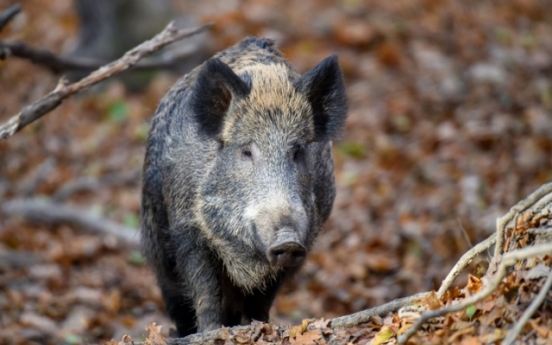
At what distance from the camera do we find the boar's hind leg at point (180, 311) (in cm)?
567

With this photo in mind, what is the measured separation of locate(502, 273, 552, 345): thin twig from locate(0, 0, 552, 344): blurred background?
2516 mm

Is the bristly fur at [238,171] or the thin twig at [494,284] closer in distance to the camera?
the thin twig at [494,284]

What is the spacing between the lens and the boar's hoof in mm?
3969

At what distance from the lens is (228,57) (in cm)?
571

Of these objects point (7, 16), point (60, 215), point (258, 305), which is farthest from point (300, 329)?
point (60, 215)

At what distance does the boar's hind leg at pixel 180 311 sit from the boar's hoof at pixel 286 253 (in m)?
1.81

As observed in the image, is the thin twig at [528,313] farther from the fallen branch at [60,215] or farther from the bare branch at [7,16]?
the fallen branch at [60,215]

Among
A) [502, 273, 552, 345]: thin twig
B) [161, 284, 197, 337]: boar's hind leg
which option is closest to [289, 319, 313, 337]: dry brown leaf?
[502, 273, 552, 345]: thin twig

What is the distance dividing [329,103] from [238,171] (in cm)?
88

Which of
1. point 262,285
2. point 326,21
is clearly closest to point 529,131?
point 326,21

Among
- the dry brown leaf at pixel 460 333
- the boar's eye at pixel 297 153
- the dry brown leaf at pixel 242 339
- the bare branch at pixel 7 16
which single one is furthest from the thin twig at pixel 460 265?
the bare branch at pixel 7 16

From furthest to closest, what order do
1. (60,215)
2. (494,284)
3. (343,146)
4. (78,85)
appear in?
(343,146)
(60,215)
(78,85)
(494,284)

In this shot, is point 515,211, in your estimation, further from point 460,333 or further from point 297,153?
point 297,153

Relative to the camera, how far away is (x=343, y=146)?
10594 mm
